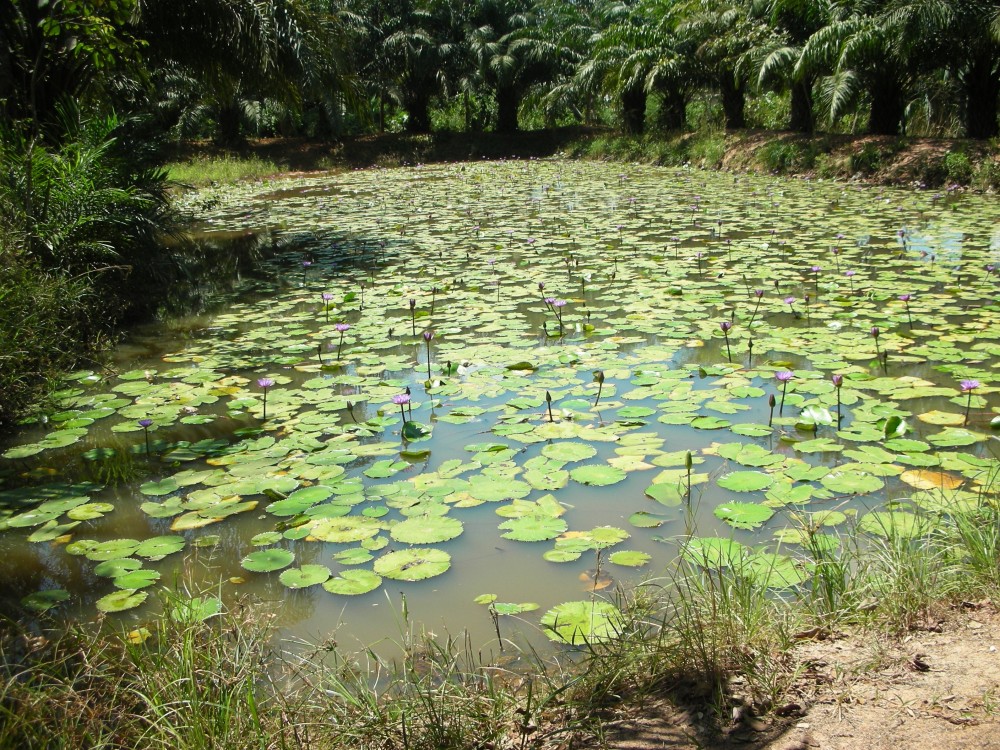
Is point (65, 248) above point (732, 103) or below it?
below

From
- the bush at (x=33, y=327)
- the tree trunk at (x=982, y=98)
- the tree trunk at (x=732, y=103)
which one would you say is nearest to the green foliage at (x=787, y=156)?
the tree trunk at (x=982, y=98)

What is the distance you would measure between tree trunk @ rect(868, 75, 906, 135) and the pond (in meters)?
6.68

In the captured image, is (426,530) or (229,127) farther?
(229,127)

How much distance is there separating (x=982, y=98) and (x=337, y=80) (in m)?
8.79

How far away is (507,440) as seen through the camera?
3080 mm

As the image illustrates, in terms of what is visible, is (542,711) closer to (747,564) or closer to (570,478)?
(747,564)

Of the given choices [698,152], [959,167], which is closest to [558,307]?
[959,167]

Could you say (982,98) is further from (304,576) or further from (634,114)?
(304,576)

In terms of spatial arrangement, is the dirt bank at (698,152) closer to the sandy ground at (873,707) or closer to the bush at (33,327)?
the sandy ground at (873,707)

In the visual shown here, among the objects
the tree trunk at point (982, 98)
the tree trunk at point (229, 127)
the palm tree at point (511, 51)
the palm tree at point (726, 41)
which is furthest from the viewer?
the tree trunk at point (229, 127)

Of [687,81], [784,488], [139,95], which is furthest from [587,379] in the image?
[139,95]

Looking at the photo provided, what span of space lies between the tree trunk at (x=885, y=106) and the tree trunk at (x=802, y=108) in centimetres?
143

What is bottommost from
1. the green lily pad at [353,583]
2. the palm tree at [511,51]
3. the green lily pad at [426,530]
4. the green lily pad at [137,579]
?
the green lily pad at [353,583]

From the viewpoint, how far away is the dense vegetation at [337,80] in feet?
14.9
